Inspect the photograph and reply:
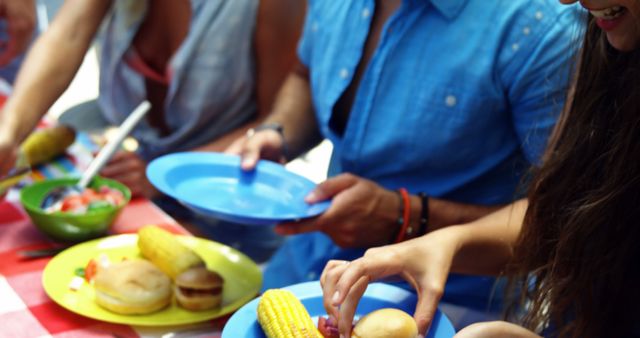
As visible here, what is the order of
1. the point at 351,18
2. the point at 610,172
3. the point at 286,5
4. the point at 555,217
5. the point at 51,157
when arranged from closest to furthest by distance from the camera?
the point at 610,172 < the point at 555,217 < the point at 351,18 < the point at 51,157 < the point at 286,5

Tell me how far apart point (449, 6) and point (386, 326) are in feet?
2.35

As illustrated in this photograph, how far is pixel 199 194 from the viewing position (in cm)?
146

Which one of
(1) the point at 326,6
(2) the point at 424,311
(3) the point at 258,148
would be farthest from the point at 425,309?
(1) the point at 326,6

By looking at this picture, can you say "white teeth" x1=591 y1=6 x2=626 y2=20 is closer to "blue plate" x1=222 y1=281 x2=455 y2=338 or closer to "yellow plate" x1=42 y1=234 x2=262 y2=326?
"blue plate" x1=222 y1=281 x2=455 y2=338

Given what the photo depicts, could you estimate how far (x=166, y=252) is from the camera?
1.30 meters

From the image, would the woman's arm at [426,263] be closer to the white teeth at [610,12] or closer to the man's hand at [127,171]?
the white teeth at [610,12]

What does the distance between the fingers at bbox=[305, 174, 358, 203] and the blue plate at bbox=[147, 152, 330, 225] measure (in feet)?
0.04

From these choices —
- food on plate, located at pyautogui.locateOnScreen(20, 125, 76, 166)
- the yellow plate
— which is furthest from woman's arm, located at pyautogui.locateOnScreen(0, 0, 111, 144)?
the yellow plate

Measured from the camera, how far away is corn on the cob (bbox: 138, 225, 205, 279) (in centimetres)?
128

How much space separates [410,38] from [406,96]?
0.36 feet

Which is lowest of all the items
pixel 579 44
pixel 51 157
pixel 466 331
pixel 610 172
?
pixel 51 157

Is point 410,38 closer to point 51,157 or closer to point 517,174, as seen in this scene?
point 517,174

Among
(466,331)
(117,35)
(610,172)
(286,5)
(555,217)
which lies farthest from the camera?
(117,35)

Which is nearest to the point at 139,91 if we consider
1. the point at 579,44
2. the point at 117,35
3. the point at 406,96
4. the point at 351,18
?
the point at 117,35
